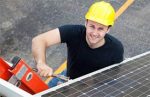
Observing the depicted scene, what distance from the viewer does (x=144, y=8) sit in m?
9.73

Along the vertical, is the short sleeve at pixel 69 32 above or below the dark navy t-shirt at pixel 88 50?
above

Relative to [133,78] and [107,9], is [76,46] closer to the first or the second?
[107,9]

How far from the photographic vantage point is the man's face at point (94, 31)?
164 inches

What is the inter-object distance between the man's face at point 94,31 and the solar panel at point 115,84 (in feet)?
1.63

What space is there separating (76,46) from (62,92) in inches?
61.8

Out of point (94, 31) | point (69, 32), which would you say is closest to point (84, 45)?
point (69, 32)

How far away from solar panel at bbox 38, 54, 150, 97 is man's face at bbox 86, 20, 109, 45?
0.50 meters

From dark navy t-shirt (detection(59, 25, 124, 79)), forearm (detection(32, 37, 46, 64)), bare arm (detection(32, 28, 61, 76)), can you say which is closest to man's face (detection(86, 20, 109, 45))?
dark navy t-shirt (detection(59, 25, 124, 79))

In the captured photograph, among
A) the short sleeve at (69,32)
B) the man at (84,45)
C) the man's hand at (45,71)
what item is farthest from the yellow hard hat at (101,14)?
the man's hand at (45,71)

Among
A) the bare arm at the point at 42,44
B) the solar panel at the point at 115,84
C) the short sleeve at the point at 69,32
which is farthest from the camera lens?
the short sleeve at the point at 69,32

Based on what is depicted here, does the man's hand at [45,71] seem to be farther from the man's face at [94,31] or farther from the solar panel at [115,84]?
the man's face at [94,31]

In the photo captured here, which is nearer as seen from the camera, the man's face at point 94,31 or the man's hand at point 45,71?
the man's hand at point 45,71

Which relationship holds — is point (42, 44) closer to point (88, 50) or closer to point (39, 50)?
point (39, 50)

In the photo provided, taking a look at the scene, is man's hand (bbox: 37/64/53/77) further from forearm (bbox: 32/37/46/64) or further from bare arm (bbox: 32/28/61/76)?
forearm (bbox: 32/37/46/64)
